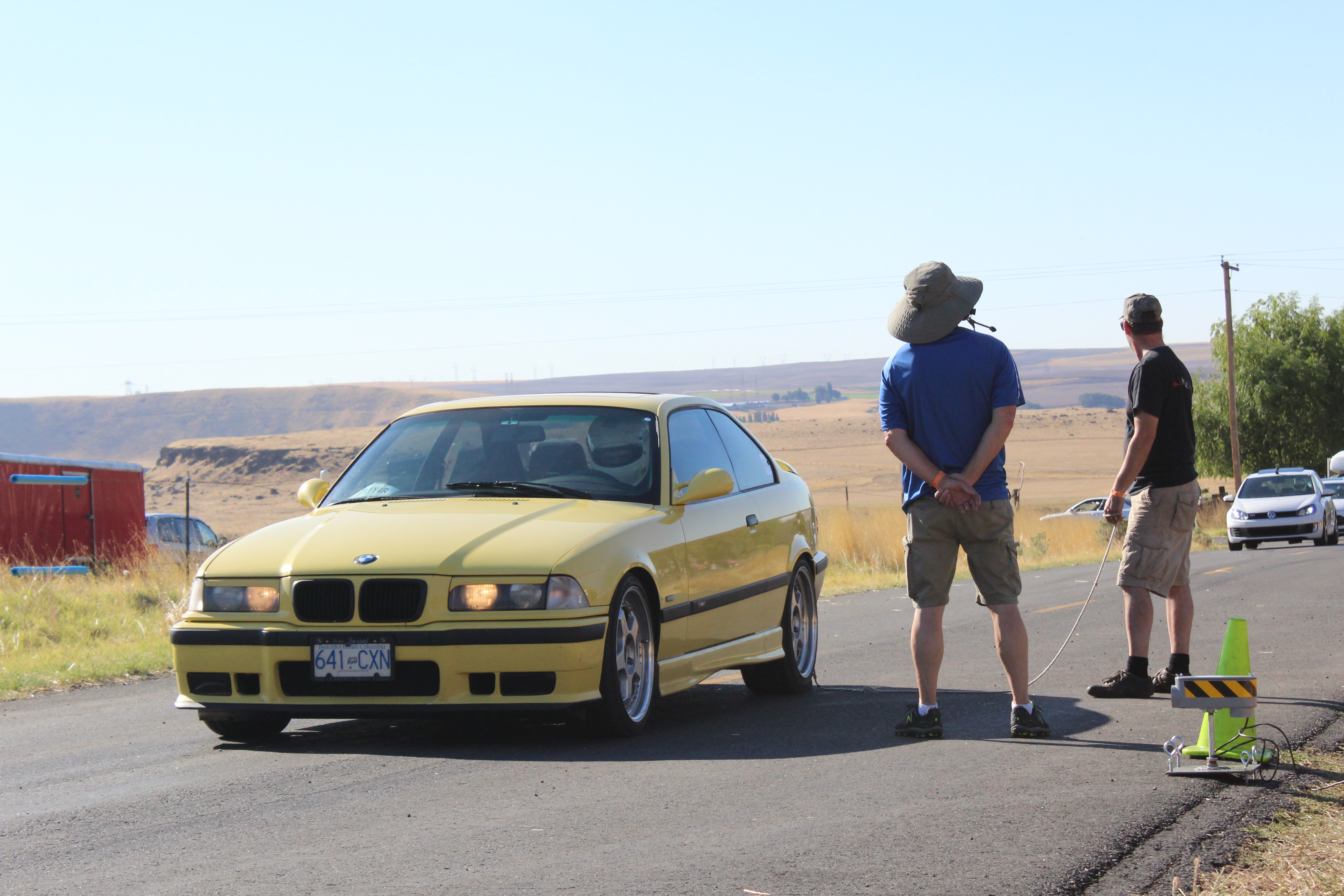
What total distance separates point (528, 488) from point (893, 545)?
58.4ft

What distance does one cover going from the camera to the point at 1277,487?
98.8ft

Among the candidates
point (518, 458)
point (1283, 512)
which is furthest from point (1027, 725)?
point (1283, 512)

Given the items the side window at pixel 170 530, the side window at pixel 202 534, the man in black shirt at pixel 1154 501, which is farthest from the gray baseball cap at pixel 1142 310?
the side window at pixel 170 530

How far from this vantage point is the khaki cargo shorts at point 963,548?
6.52 m

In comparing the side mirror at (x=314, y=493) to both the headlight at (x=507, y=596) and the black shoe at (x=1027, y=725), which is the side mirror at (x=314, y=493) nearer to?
the headlight at (x=507, y=596)

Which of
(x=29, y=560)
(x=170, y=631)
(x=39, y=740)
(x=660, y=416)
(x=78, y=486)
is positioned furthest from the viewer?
(x=78, y=486)

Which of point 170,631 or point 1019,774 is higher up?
point 170,631

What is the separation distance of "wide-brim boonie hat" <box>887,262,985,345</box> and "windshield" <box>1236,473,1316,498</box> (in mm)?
→ 25070

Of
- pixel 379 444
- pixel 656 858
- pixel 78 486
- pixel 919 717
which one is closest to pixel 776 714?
pixel 919 717

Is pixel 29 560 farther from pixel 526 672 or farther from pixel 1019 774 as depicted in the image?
pixel 1019 774

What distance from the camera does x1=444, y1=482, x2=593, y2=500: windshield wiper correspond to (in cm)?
729

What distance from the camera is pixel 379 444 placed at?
798 centimetres

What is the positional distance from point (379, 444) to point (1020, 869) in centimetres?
462

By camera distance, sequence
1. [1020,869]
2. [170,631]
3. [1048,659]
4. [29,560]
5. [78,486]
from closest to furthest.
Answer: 1. [1020,869]
2. [170,631]
3. [1048,659]
4. [29,560]
5. [78,486]
